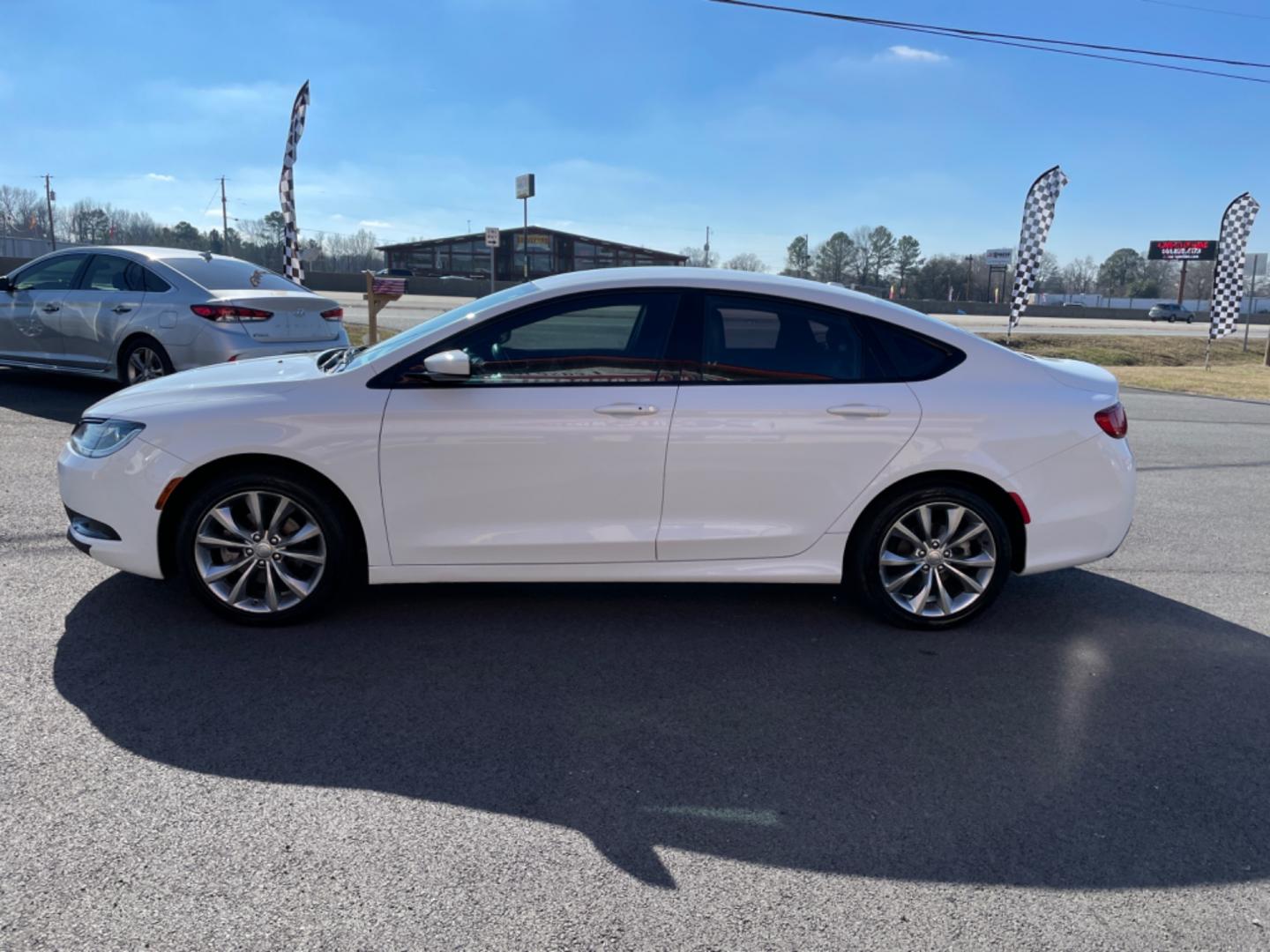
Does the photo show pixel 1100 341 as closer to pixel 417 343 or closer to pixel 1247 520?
pixel 1247 520

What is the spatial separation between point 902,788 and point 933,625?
1.49m

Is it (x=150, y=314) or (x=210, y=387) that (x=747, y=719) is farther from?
(x=150, y=314)

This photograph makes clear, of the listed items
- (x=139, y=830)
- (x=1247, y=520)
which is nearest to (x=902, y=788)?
(x=139, y=830)

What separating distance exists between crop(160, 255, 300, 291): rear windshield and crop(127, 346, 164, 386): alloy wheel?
84 centimetres

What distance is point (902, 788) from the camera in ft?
10.4

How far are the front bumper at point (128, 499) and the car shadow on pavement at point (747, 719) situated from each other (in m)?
0.34

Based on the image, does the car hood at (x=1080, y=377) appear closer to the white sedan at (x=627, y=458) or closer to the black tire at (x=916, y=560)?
the white sedan at (x=627, y=458)

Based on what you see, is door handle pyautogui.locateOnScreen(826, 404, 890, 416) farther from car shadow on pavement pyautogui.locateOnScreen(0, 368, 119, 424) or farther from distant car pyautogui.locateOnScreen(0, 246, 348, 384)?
car shadow on pavement pyautogui.locateOnScreen(0, 368, 119, 424)

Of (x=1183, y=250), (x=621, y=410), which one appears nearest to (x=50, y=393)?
(x=621, y=410)

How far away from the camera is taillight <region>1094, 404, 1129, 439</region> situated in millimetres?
4500

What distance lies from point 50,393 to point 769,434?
30.7 feet

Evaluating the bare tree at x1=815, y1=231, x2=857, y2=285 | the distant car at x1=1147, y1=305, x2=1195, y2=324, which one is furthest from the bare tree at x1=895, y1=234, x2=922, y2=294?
the distant car at x1=1147, y1=305, x2=1195, y2=324

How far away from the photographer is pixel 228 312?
346 inches

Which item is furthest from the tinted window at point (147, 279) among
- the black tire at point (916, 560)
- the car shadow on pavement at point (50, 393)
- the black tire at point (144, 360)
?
the black tire at point (916, 560)
